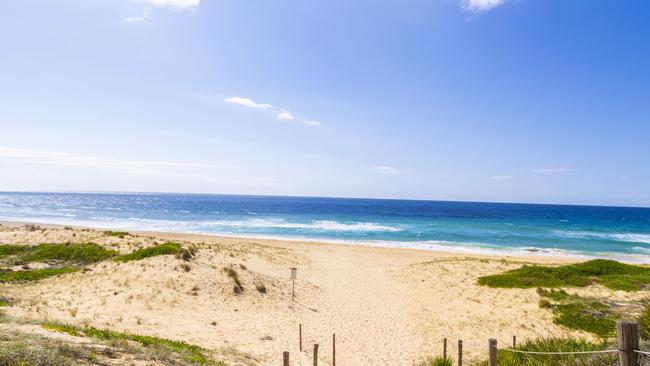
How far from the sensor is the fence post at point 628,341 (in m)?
4.54

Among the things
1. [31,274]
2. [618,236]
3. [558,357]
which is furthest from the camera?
[618,236]

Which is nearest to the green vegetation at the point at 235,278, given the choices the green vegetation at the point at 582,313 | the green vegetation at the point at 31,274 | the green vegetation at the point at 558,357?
the green vegetation at the point at 31,274

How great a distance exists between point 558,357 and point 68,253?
91.7ft

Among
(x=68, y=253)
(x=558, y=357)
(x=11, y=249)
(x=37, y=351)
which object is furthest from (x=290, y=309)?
(x=11, y=249)

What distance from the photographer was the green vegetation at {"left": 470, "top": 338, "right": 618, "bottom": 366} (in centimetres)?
647

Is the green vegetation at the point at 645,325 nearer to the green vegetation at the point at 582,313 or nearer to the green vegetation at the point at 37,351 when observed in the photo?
the green vegetation at the point at 582,313

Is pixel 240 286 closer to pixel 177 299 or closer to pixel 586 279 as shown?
pixel 177 299

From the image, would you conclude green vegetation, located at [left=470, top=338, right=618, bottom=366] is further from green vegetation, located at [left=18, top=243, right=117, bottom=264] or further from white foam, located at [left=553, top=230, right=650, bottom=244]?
white foam, located at [left=553, top=230, right=650, bottom=244]

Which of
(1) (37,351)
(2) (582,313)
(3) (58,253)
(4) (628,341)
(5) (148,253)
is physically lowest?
(2) (582,313)

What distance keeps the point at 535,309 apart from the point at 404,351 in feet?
27.9

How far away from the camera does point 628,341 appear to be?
→ 4566 mm

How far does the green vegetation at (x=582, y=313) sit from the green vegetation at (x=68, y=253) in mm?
26530

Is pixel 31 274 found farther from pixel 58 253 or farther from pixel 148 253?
pixel 58 253

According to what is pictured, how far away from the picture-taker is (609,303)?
55.1 feet
